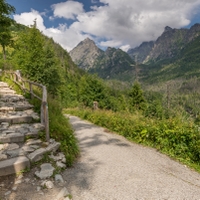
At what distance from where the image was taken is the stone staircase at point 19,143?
437cm

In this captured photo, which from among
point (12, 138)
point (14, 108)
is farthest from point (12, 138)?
point (14, 108)

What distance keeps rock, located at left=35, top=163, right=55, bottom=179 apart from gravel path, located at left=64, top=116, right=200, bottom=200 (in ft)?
1.50

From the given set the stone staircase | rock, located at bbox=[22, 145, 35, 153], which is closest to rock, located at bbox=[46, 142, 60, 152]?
the stone staircase

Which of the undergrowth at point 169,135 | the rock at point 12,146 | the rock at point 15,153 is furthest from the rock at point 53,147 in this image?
the undergrowth at point 169,135

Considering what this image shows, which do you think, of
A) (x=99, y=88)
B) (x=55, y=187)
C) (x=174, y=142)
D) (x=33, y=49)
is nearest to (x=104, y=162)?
(x=55, y=187)

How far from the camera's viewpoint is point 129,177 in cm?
488

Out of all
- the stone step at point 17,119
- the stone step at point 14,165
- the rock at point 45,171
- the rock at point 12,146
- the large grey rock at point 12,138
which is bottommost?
the rock at point 45,171

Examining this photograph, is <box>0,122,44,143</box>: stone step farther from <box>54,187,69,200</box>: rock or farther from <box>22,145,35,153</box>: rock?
<box>54,187,69,200</box>: rock

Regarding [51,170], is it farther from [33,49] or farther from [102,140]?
[33,49]

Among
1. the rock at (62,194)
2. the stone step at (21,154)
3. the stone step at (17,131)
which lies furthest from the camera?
the stone step at (17,131)

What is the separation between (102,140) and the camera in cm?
909

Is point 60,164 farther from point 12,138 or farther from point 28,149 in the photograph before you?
point 12,138

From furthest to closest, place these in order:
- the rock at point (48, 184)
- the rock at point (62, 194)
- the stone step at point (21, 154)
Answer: the stone step at point (21, 154), the rock at point (48, 184), the rock at point (62, 194)

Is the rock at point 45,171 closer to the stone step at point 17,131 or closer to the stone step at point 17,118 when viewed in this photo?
the stone step at point 17,131
